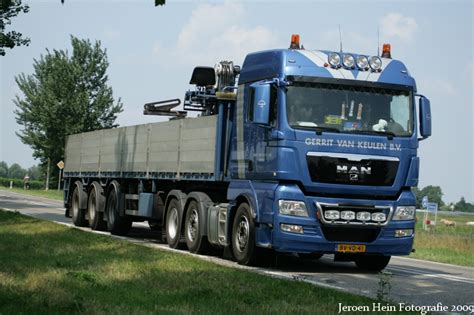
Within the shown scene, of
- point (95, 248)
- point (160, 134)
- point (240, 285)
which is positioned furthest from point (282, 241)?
point (160, 134)

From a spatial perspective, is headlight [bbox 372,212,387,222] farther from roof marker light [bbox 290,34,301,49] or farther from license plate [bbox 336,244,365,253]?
roof marker light [bbox 290,34,301,49]

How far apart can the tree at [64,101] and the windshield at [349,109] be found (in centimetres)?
5510

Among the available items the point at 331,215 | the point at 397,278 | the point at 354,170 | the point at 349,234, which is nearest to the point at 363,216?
the point at 349,234

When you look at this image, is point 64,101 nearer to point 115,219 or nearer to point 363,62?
point 115,219

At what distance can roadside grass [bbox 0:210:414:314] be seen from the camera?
25.8 feet

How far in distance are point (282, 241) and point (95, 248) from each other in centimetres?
380

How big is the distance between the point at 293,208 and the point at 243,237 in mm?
1497

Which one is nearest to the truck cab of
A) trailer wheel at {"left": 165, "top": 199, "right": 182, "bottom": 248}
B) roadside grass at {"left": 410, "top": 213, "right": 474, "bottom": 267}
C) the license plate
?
the license plate

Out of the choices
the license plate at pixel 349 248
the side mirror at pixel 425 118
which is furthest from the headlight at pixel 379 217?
the side mirror at pixel 425 118

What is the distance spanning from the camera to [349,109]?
502 inches

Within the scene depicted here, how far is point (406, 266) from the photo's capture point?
16.2m

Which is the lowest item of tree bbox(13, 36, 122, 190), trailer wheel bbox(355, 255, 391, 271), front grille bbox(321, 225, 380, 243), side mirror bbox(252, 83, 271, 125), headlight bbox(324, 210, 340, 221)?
trailer wheel bbox(355, 255, 391, 271)

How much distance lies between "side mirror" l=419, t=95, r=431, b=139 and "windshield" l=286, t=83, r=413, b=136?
20cm

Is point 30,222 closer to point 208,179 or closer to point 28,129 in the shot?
point 208,179
